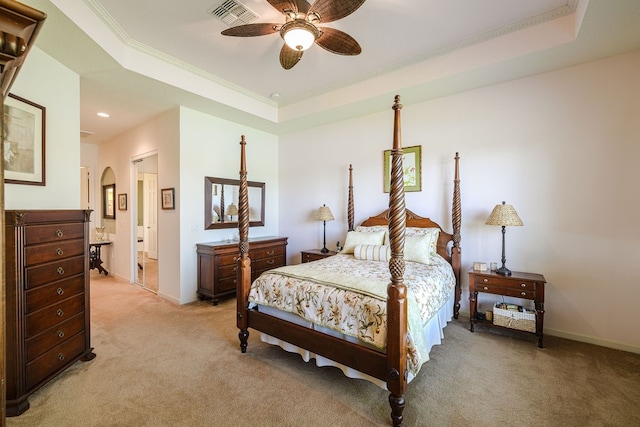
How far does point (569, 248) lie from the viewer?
10.0ft

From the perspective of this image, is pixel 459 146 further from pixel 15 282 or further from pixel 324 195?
pixel 15 282

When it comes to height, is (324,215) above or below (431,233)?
above

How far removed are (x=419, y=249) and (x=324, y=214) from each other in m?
1.83

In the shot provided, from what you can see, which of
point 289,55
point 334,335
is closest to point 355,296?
point 334,335

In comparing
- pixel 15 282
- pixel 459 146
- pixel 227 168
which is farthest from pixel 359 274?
pixel 227 168

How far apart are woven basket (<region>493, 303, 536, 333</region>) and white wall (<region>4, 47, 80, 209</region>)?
188 inches

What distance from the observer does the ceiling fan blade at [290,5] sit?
2.06 meters

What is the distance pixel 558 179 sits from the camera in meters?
3.11

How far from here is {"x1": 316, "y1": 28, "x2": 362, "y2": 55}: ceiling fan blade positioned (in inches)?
93.3

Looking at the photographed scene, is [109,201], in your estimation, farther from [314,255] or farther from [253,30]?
[253,30]

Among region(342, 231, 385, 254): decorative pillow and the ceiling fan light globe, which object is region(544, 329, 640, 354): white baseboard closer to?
region(342, 231, 385, 254): decorative pillow

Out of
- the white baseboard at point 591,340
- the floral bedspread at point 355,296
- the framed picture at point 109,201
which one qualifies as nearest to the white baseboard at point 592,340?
the white baseboard at point 591,340

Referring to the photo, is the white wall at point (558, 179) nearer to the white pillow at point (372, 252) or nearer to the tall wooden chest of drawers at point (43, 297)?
the white pillow at point (372, 252)

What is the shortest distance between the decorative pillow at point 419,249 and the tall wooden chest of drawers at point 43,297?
331 centimetres
